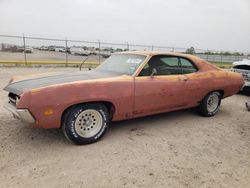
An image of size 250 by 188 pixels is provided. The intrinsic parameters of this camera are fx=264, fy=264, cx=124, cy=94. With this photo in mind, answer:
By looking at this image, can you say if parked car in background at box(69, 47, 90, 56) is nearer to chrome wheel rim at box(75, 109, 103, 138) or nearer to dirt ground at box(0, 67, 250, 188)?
dirt ground at box(0, 67, 250, 188)

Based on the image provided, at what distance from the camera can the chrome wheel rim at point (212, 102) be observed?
5.79 meters

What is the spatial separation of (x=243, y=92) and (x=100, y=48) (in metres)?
14.6

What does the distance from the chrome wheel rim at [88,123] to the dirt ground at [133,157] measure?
0.20 m

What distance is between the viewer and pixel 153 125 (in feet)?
16.5

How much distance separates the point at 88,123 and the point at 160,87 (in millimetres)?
1470

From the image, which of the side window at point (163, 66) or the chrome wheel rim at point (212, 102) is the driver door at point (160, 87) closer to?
the side window at point (163, 66)

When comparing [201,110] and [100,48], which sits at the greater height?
[100,48]

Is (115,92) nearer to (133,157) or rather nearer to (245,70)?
(133,157)

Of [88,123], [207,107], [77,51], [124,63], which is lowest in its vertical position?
[207,107]

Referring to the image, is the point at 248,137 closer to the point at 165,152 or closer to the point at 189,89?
the point at 189,89

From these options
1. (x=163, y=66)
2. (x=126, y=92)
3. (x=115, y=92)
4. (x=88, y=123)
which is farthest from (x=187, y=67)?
(x=88, y=123)

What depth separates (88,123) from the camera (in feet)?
13.3

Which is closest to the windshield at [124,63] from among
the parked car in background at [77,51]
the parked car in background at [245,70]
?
the parked car in background at [245,70]

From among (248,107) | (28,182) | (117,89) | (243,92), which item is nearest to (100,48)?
(243,92)
